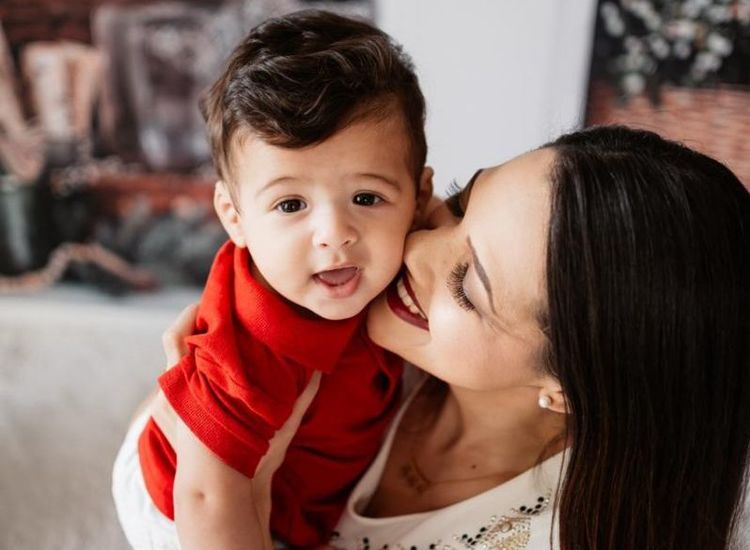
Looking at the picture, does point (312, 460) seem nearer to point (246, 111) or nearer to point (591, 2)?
point (246, 111)

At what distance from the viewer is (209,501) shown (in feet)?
3.06

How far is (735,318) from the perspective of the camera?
80cm

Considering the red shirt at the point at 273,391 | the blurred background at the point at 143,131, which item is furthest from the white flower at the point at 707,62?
the red shirt at the point at 273,391

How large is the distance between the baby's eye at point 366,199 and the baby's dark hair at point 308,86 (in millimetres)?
76

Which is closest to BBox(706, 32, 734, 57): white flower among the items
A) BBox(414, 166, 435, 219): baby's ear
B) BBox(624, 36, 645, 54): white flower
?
BBox(624, 36, 645, 54): white flower

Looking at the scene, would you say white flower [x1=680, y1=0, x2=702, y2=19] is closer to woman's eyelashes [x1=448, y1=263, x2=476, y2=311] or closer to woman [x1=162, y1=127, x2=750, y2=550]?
woman [x1=162, y1=127, x2=750, y2=550]

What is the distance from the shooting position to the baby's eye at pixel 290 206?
89cm

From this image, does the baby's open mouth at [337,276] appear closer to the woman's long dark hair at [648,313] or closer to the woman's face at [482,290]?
the woman's face at [482,290]

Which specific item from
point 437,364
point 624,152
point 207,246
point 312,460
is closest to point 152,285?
point 207,246

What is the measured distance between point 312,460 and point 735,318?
0.61 meters

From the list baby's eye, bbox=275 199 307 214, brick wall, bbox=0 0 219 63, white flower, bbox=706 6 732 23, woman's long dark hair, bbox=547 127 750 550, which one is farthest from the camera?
brick wall, bbox=0 0 219 63

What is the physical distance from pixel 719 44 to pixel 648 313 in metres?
1.13

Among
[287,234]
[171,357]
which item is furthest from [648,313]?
[171,357]

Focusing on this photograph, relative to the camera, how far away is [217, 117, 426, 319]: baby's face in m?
0.87
